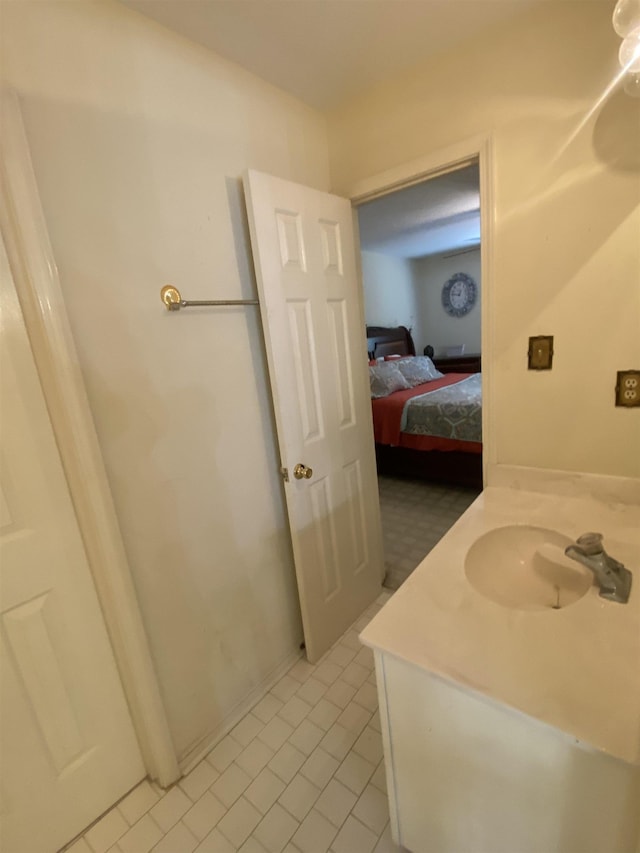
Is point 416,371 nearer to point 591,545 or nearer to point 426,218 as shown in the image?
point 426,218

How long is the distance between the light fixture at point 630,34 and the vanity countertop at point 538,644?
3.67ft

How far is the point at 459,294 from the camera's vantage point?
5.80 metres

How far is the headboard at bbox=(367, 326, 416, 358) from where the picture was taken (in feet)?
15.7

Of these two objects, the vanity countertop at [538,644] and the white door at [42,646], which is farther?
the white door at [42,646]

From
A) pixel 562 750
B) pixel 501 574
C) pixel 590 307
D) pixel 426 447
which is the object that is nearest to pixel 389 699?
pixel 562 750

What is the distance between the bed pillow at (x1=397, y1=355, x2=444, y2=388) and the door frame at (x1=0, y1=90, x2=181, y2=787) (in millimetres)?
3319

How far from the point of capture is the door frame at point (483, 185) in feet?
4.26

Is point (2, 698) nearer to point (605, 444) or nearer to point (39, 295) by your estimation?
point (39, 295)

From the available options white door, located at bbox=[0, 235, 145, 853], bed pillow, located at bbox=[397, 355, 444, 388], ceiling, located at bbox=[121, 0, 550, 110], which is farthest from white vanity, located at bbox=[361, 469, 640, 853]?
bed pillow, located at bbox=[397, 355, 444, 388]

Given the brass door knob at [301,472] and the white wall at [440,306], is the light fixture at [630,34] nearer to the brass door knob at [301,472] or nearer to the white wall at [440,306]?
the brass door knob at [301,472]

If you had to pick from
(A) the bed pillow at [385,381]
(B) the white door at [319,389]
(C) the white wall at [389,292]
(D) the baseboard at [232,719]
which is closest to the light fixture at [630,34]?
(B) the white door at [319,389]

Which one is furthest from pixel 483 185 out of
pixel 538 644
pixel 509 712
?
pixel 509 712

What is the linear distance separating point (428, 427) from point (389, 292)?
115 inches

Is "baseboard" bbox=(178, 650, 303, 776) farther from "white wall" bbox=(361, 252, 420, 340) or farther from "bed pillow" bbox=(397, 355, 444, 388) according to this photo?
"white wall" bbox=(361, 252, 420, 340)
